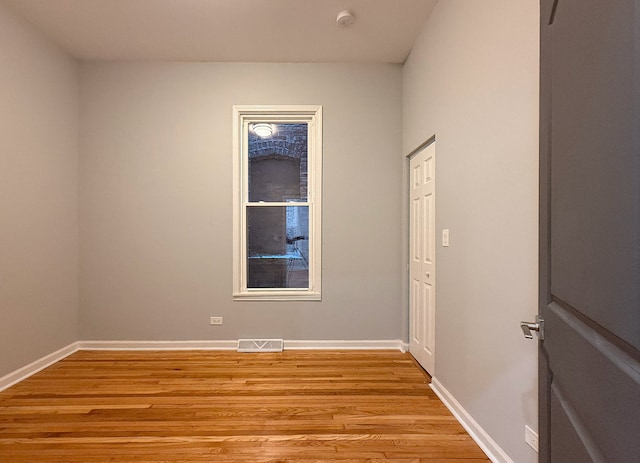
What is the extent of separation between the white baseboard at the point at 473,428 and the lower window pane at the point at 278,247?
1.75 m

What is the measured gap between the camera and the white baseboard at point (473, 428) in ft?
5.85

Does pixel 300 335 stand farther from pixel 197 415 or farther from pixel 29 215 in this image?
pixel 29 215

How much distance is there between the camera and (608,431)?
664 mm

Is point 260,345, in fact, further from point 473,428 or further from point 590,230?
point 590,230

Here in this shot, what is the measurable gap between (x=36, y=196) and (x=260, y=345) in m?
2.58

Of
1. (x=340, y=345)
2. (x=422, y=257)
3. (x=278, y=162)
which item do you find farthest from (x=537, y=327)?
(x=278, y=162)

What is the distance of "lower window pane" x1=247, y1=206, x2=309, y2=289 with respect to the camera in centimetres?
368

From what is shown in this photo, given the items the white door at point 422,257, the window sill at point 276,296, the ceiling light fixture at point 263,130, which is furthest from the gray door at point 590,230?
the ceiling light fixture at point 263,130

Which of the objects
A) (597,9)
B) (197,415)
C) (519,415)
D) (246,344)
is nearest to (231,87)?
(246,344)

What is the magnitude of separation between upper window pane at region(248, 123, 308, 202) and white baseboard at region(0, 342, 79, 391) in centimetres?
248

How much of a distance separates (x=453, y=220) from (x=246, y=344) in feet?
8.19

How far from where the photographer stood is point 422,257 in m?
3.05

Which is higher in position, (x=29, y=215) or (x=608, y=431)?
(x=29, y=215)

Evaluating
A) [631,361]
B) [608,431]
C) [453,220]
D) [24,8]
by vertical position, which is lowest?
[608,431]
